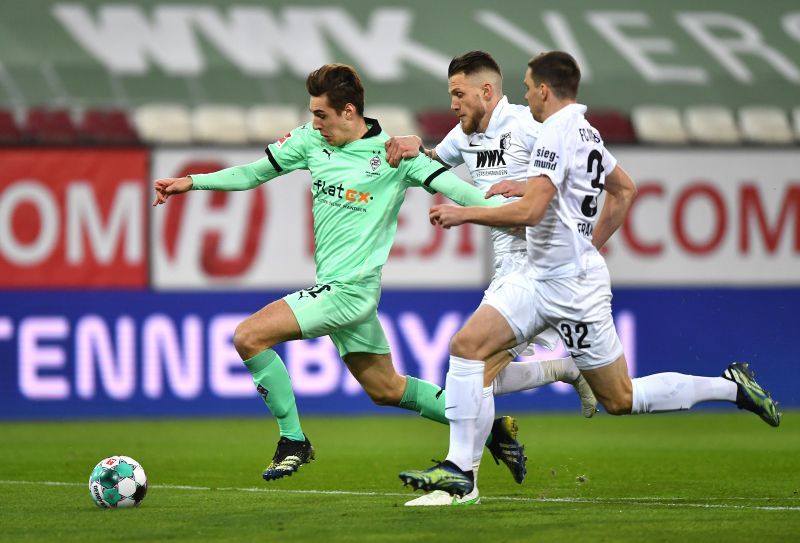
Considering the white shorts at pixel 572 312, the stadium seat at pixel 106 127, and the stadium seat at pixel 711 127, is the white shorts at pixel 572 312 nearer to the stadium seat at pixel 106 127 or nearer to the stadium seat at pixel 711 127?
the stadium seat at pixel 106 127

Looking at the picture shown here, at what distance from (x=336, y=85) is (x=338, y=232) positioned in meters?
0.75

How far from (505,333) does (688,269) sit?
850 centimetres

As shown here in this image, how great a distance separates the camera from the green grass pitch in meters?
6.24

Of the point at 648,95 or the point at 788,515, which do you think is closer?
the point at 788,515

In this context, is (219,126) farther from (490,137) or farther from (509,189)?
(509,189)

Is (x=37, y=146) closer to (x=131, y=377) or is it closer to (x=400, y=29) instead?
(x=131, y=377)

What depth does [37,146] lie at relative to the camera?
14023mm

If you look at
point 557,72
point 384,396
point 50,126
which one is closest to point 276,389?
point 384,396

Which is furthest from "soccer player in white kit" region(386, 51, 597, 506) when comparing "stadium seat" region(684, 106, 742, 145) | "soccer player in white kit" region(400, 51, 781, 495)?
"stadium seat" region(684, 106, 742, 145)

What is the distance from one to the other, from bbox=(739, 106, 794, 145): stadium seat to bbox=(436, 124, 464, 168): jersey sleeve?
7926mm

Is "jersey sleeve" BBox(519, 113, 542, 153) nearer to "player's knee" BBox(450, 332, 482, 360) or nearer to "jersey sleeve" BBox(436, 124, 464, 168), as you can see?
"jersey sleeve" BBox(436, 124, 464, 168)

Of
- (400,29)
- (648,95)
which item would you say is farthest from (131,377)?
(648,95)

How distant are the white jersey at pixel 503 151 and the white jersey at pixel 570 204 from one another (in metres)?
0.63

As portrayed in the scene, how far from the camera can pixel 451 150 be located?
26.5ft
